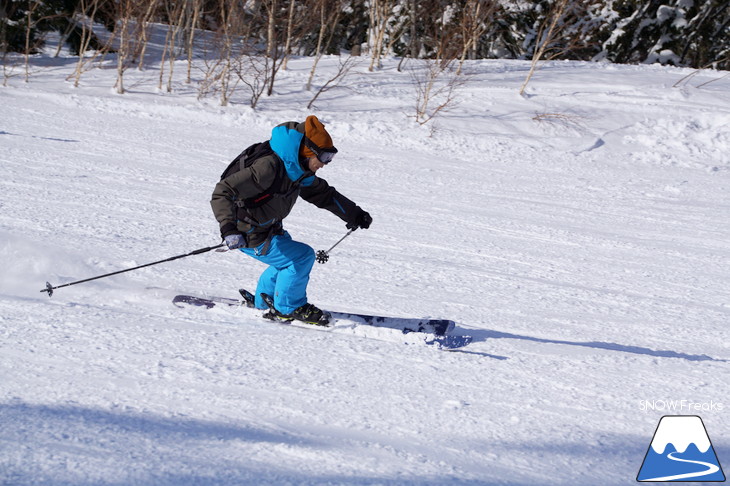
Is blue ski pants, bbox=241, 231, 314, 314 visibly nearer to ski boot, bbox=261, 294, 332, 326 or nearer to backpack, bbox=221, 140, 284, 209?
ski boot, bbox=261, 294, 332, 326

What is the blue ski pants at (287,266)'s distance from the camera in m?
4.22

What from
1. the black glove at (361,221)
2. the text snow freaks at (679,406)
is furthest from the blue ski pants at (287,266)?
the text snow freaks at (679,406)

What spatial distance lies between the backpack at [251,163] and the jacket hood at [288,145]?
0.19ft

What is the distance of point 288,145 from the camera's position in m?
3.83

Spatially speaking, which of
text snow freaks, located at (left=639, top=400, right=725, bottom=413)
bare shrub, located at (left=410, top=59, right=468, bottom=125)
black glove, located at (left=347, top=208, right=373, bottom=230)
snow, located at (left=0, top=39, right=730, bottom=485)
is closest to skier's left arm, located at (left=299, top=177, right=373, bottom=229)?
black glove, located at (left=347, top=208, right=373, bottom=230)

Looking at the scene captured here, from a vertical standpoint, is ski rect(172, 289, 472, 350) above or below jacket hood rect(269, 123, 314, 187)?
below

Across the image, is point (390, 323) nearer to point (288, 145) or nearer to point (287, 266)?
point (287, 266)

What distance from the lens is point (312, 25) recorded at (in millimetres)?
15539

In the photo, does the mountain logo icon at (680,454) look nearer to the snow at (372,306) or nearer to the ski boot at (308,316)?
the snow at (372,306)

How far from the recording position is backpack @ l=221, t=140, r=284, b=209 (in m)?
3.92

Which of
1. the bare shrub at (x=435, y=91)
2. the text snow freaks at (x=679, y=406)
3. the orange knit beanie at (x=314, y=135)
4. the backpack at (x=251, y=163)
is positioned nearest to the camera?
the text snow freaks at (x=679, y=406)

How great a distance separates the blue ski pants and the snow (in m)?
0.25

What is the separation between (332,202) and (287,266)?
0.54 m

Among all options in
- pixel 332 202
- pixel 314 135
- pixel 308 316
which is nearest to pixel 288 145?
pixel 314 135
